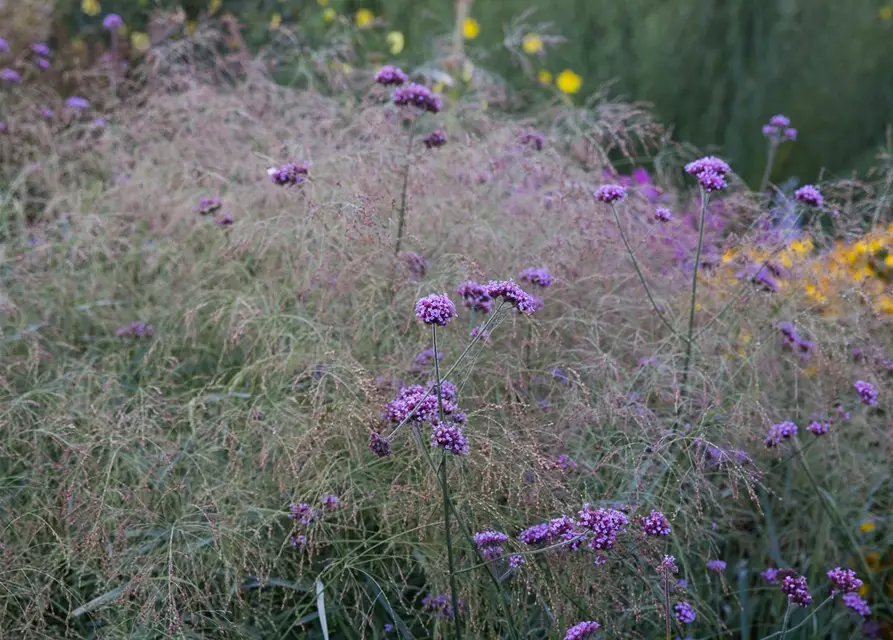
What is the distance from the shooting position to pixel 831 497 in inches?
105

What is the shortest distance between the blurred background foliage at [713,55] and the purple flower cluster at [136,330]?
2.99 m

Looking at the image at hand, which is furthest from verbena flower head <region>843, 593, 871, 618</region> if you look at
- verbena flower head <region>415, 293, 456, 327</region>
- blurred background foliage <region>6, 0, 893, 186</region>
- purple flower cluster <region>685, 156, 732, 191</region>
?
blurred background foliage <region>6, 0, 893, 186</region>

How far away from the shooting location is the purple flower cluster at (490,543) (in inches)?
78.8

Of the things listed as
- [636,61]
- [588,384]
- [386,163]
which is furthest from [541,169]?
[636,61]

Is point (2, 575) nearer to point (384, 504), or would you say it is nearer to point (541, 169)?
point (384, 504)

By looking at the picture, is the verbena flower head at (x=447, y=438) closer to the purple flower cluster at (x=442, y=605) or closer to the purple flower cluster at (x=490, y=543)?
the purple flower cluster at (x=490, y=543)

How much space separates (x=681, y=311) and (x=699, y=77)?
325 centimetres

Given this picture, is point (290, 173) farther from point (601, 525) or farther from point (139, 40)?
point (139, 40)

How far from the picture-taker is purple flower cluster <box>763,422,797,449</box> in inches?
95.7

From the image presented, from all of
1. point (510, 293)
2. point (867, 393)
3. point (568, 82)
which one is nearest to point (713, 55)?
point (568, 82)

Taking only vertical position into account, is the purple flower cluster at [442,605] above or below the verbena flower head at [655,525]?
below

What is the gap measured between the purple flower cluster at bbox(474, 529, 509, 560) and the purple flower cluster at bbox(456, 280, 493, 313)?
1.81 feet

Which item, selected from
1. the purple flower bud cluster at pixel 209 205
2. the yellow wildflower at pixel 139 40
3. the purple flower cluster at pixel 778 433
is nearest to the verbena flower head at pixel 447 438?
the purple flower cluster at pixel 778 433

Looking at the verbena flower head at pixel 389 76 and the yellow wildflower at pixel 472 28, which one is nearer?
the verbena flower head at pixel 389 76
